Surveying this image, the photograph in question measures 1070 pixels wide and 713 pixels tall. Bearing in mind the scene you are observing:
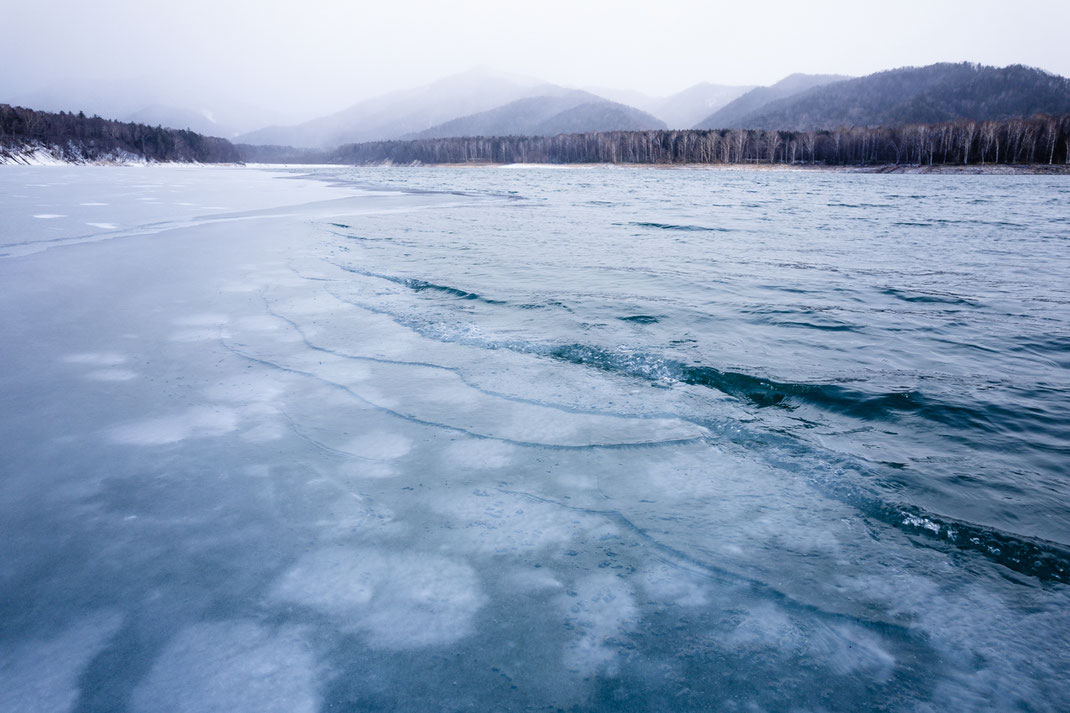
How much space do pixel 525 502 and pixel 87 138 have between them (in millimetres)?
123639

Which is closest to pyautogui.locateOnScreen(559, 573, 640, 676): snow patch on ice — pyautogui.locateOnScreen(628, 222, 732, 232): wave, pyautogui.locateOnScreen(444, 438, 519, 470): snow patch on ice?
pyautogui.locateOnScreen(444, 438, 519, 470): snow patch on ice

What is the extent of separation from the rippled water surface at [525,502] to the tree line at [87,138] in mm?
95308

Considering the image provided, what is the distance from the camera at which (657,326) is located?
700 cm

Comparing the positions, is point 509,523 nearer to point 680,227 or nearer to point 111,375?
point 111,375

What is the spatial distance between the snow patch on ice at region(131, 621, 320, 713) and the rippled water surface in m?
0.01

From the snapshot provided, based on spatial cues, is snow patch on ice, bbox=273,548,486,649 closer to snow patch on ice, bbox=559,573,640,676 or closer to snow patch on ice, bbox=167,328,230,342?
snow patch on ice, bbox=559,573,640,676

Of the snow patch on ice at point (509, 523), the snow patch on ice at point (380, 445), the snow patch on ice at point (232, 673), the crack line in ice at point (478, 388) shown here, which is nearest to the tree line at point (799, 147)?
the crack line in ice at point (478, 388)

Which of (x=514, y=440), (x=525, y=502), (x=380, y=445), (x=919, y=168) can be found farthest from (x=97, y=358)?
(x=919, y=168)

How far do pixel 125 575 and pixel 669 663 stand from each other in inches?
104

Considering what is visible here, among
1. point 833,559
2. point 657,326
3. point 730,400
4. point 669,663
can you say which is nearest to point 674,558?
point 669,663

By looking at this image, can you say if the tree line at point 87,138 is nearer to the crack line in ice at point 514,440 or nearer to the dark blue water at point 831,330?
the dark blue water at point 831,330

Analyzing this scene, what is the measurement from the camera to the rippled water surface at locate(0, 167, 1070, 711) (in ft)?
7.27

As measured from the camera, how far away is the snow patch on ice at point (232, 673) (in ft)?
6.70

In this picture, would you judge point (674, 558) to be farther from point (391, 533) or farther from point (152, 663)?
point (152, 663)
